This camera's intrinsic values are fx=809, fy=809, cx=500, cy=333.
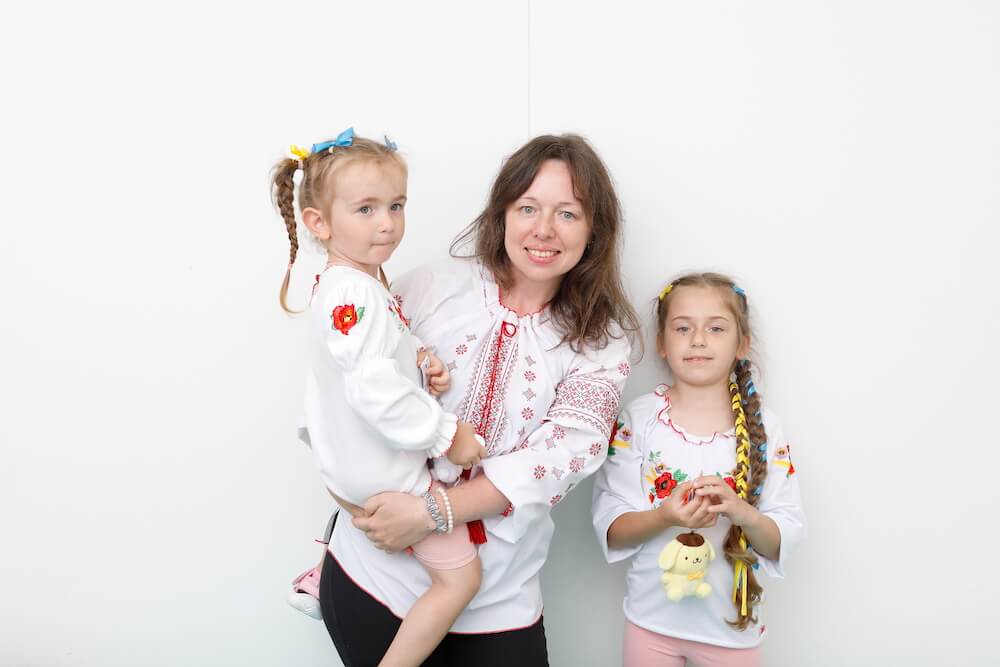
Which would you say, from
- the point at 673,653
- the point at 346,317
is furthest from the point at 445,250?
the point at 673,653

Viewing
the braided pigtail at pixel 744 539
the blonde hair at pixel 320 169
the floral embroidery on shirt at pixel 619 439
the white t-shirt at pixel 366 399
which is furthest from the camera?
the floral embroidery on shirt at pixel 619 439

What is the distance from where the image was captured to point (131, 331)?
223 centimetres

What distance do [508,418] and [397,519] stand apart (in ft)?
1.10

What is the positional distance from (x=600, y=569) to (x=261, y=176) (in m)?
1.41

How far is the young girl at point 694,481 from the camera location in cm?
185

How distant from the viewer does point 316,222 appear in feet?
5.32

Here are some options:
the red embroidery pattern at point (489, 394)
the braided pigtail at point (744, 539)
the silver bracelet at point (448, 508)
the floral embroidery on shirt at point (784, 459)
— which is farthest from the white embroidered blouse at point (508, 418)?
the floral embroidery on shirt at point (784, 459)

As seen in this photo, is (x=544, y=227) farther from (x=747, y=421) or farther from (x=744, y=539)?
(x=744, y=539)

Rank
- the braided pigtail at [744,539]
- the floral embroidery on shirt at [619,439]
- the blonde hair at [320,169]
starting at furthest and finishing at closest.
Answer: the floral embroidery on shirt at [619,439] → the braided pigtail at [744,539] → the blonde hair at [320,169]

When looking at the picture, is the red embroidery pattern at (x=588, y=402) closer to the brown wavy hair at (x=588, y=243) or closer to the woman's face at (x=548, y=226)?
the brown wavy hair at (x=588, y=243)

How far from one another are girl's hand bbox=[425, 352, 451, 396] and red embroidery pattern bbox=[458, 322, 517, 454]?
0.08 m

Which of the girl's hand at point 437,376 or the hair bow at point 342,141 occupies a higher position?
the hair bow at point 342,141

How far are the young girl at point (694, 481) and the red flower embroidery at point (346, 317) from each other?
80cm

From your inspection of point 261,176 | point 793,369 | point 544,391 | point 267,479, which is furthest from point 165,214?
point 793,369
